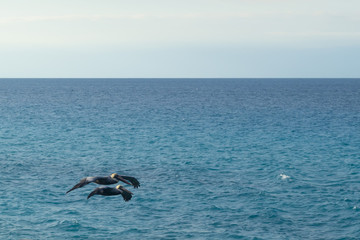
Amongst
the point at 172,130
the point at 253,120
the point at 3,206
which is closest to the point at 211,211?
the point at 3,206

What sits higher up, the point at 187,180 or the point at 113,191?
the point at 113,191

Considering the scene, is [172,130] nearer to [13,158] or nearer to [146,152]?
[146,152]

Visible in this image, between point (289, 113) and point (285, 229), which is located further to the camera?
point (289, 113)

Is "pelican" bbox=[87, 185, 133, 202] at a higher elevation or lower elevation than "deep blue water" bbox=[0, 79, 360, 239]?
higher

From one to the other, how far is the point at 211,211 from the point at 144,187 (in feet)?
32.2

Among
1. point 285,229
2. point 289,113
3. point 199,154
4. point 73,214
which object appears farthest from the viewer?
point 289,113

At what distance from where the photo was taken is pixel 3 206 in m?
39.9

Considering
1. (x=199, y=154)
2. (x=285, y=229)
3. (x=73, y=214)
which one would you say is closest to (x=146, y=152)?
(x=199, y=154)

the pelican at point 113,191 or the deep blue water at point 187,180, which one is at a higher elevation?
the pelican at point 113,191

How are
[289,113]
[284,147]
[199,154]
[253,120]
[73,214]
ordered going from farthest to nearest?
[289,113] → [253,120] → [284,147] → [199,154] → [73,214]

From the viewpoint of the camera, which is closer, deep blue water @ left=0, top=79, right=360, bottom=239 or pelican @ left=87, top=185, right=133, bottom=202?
pelican @ left=87, top=185, right=133, bottom=202

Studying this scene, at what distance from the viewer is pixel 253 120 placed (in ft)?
349

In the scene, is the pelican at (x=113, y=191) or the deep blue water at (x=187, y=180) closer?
the pelican at (x=113, y=191)

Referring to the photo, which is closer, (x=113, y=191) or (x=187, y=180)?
(x=113, y=191)
